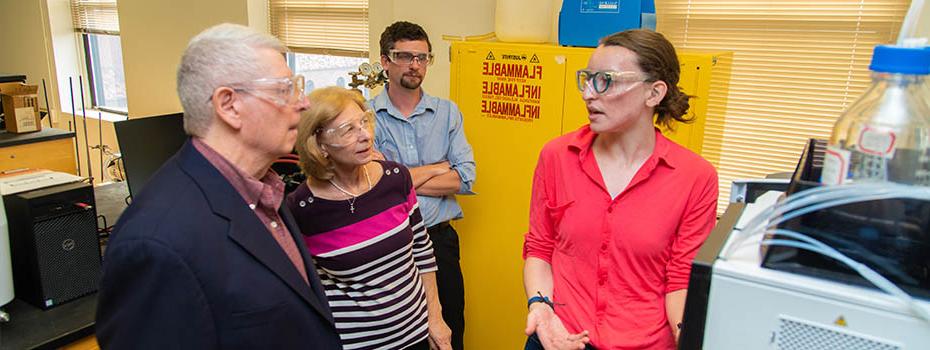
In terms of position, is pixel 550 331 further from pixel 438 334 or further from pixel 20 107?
pixel 20 107

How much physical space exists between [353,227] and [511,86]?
1.02m

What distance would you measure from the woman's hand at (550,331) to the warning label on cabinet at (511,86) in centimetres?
109

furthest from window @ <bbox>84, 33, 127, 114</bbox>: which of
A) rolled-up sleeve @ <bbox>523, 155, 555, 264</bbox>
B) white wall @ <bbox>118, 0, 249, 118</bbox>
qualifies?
rolled-up sleeve @ <bbox>523, 155, 555, 264</bbox>

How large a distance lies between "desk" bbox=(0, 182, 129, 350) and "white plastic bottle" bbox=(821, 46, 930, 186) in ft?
5.42

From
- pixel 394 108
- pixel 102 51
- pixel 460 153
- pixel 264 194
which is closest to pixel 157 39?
pixel 102 51

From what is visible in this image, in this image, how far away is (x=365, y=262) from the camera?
1646mm

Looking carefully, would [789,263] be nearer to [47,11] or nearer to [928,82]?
[928,82]

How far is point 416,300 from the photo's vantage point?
1784 mm

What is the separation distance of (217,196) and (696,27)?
226cm

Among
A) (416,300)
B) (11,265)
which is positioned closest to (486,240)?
(416,300)

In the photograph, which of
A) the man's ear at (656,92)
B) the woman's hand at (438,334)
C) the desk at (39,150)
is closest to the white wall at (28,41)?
the desk at (39,150)

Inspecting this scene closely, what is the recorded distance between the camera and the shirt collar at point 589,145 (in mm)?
1369

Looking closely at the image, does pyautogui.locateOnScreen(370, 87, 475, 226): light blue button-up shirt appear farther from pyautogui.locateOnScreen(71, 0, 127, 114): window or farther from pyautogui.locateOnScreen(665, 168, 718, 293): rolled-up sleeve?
pyautogui.locateOnScreen(71, 0, 127, 114): window

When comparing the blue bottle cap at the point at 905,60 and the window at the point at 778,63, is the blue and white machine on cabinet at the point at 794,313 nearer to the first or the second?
the blue bottle cap at the point at 905,60
